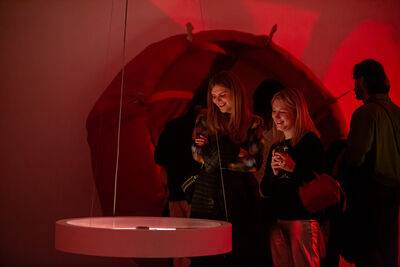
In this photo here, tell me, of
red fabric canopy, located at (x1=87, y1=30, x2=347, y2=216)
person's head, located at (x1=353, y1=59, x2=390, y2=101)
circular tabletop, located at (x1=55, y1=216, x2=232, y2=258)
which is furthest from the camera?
person's head, located at (x1=353, y1=59, x2=390, y2=101)

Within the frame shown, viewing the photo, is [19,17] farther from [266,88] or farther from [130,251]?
[130,251]

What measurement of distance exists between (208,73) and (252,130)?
16.6 inches

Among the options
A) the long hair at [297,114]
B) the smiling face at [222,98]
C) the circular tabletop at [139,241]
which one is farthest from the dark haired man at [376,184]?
the circular tabletop at [139,241]

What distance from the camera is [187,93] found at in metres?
2.85

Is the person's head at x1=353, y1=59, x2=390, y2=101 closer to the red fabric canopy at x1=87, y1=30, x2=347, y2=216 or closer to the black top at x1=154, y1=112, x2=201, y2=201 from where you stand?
the red fabric canopy at x1=87, y1=30, x2=347, y2=216

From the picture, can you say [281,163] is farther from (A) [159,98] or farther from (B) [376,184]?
(A) [159,98]

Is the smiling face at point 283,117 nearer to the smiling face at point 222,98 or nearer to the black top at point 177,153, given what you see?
the smiling face at point 222,98

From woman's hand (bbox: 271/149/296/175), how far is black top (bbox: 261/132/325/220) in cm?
2

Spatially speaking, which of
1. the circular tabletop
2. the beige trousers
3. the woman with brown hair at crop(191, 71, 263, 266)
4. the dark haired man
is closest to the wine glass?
the woman with brown hair at crop(191, 71, 263, 266)

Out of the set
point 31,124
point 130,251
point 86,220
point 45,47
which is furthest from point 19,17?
point 130,251

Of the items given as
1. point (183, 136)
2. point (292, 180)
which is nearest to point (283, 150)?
point (292, 180)

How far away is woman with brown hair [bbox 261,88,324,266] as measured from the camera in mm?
2734

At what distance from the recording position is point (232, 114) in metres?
2.84

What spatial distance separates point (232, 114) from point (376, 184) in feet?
3.02
